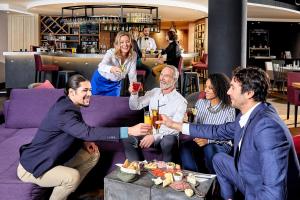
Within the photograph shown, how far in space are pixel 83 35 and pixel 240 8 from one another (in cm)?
1092

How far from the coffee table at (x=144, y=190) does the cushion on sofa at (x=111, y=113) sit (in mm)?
1557

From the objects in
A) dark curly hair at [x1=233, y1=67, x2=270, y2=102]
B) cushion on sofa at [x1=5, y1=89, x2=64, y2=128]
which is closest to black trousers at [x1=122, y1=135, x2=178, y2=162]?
A: dark curly hair at [x1=233, y1=67, x2=270, y2=102]

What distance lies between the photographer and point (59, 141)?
2820 mm

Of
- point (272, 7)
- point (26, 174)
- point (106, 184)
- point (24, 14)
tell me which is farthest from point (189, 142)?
point (24, 14)

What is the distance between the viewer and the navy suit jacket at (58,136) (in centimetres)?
273

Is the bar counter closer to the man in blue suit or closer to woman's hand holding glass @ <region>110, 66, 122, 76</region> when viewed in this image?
woman's hand holding glass @ <region>110, 66, 122, 76</region>

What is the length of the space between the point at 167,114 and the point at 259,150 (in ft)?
5.10

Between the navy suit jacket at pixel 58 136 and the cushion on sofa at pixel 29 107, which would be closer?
the navy suit jacket at pixel 58 136

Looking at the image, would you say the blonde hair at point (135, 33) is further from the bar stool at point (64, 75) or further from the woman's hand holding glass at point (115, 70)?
the woman's hand holding glass at point (115, 70)

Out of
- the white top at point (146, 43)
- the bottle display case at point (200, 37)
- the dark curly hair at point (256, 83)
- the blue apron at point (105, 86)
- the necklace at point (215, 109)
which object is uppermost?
the bottle display case at point (200, 37)

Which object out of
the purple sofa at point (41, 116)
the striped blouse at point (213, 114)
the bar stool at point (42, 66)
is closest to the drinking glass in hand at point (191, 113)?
the striped blouse at point (213, 114)

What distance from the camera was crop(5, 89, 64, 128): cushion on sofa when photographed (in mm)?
4406

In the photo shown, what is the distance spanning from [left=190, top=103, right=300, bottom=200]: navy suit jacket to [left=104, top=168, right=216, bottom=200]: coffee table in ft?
0.85

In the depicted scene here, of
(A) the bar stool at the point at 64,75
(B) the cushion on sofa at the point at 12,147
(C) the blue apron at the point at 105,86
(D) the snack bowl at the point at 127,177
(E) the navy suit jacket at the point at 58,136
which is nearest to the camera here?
(D) the snack bowl at the point at 127,177
